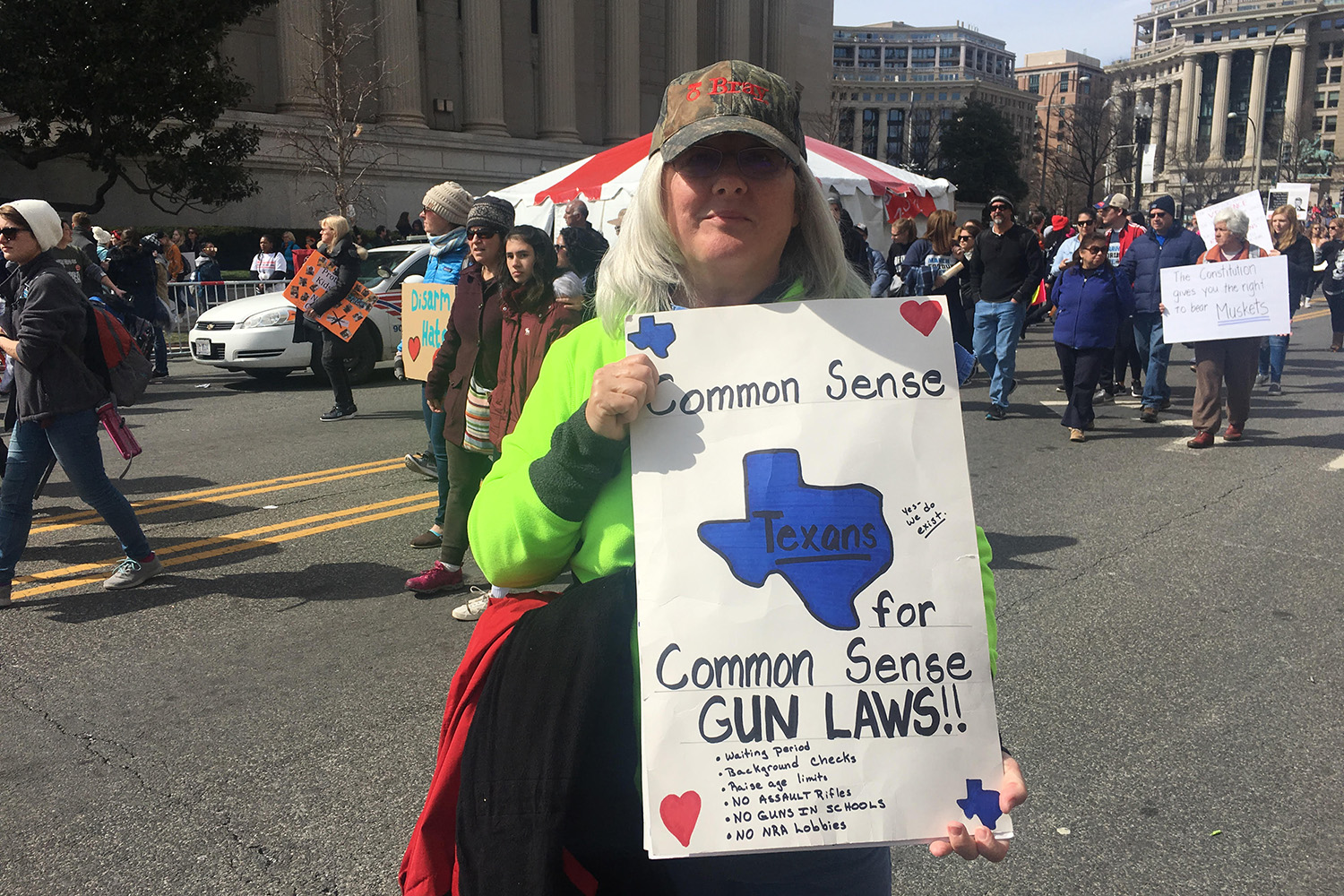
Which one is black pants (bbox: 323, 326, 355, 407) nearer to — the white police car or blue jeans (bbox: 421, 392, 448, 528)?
the white police car

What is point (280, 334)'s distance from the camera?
520 inches

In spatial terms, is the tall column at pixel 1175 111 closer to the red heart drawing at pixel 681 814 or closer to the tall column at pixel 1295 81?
the tall column at pixel 1295 81

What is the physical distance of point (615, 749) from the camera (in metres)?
1.52

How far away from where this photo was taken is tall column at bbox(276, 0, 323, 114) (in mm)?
29844

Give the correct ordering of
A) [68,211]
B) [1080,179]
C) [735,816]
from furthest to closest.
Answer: [1080,179] → [68,211] → [735,816]

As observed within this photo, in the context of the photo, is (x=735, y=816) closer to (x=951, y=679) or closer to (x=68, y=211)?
(x=951, y=679)

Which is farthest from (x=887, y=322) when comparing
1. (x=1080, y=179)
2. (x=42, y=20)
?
(x=1080, y=179)

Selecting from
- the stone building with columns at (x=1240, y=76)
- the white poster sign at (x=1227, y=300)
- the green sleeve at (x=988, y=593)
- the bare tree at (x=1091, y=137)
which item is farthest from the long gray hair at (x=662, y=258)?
the stone building with columns at (x=1240, y=76)

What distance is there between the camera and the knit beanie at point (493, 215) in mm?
5684

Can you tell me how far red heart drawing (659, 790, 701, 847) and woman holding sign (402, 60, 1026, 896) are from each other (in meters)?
0.15

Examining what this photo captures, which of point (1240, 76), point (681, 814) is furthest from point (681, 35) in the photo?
point (1240, 76)

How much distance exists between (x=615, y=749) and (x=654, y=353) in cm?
58

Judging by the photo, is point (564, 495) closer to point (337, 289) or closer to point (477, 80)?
point (337, 289)

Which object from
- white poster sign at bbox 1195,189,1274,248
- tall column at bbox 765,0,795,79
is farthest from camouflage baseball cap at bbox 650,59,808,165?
tall column at bbox 765,0,795,79
